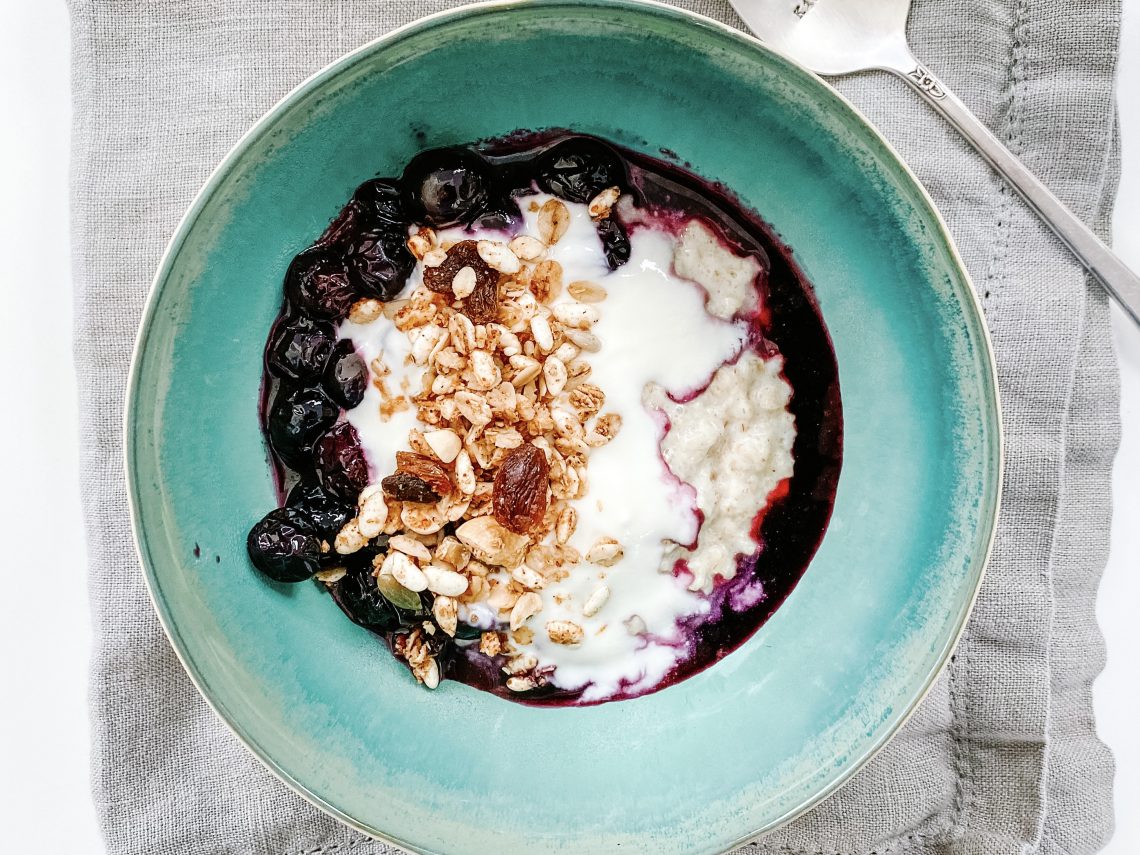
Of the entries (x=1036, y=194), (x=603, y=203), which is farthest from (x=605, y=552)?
(x=1036, y=194)

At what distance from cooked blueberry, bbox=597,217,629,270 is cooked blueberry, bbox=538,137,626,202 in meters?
0.03

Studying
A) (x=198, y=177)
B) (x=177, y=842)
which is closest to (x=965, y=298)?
(x=198, y=177)

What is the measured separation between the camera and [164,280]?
878mm

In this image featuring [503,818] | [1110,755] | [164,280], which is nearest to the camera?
[164,280]

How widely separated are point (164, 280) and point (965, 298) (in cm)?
81

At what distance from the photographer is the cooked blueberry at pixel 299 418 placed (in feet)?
3.14

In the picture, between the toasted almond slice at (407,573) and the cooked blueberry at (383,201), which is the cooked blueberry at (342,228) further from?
the toasted almond slice at (407,573)

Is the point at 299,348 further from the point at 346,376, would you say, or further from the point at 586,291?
the point at 586,291

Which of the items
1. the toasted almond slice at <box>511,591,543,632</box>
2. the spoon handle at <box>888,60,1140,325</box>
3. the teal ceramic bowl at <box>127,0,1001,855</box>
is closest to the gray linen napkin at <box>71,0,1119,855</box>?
the spoon handle at <box>888,60,1140,325</box>

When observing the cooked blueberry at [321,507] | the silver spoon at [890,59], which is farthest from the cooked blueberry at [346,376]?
the silver spoon at [890,59]

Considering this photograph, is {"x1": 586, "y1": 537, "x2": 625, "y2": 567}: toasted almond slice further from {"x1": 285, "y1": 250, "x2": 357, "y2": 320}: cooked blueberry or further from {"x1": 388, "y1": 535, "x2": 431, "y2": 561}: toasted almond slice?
{"x1": 285, "y1": 250, "x2": 357, "y2": 320}: cooked blueberry

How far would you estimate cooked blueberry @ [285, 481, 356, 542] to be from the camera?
97cm

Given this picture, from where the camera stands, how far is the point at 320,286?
95cm

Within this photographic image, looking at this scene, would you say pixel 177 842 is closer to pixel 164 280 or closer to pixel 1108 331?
pixel 164 280
